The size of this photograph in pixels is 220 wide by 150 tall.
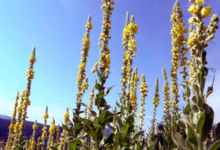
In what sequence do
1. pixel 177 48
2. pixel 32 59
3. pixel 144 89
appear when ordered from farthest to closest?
1. pixel 32 59
2. pixel 144 89
3. pixel 177 48

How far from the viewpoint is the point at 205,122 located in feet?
4.06

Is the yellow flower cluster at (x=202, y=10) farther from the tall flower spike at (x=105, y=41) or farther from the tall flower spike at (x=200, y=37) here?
the tall flower spike at (x=105, y=41)

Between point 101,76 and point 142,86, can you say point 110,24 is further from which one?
point 142,86

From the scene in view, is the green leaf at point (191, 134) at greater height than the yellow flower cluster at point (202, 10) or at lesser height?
lesser

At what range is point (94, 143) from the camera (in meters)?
2.39

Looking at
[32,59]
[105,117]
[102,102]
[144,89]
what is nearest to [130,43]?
[102,102]

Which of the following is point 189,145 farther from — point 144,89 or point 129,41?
point 144,89

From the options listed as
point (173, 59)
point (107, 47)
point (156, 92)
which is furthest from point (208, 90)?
point (156, 92)

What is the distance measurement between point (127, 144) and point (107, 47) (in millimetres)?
1874

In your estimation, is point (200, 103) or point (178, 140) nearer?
point (200, 103)

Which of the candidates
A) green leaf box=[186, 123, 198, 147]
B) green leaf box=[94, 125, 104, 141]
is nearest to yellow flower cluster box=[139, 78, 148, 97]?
green leaf box=[94, 125, 104, 141]

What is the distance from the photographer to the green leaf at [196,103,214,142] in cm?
119

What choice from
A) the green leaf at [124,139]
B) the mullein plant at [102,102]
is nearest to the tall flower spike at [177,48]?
the mullein plant at [102,102]

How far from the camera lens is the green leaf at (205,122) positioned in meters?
1.19
